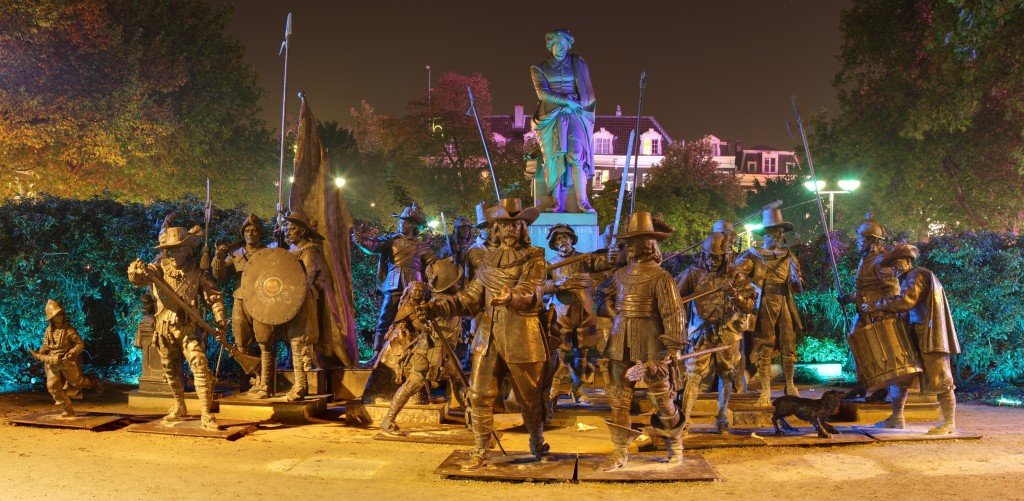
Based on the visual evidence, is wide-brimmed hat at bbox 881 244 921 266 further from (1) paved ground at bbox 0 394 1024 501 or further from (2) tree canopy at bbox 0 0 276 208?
(2) tree canopy at bbox 0 0 276 208

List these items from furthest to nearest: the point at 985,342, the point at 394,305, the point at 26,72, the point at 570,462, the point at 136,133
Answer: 1. the point at 136,133
2. the point at 26,72
3. the point at 985,342
4. the point at 394,305
5. the point at 570,462

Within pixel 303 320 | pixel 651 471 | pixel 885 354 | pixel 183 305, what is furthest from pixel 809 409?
pixel 183 305

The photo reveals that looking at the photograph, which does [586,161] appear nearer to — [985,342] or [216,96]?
[985,342]

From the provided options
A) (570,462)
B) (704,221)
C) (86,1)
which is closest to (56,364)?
(570,462)

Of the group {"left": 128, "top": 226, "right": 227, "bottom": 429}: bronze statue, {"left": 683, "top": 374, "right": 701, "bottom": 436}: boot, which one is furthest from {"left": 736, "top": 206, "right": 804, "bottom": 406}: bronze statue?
{"left": 128, "top": 226, "right": 227, "bottom": 429}: bronze statue

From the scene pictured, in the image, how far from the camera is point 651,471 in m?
6.42

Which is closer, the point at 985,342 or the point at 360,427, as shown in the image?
the point at 360,427

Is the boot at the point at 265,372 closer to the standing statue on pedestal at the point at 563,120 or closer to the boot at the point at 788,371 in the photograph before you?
the standing statue on pedestal at the point at 563,120

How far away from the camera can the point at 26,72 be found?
20188 mm

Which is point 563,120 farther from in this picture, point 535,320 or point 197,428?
point 197,428

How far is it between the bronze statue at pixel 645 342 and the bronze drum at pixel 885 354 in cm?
320

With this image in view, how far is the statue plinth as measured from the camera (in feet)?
38.7

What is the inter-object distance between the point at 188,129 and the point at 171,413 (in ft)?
68.5

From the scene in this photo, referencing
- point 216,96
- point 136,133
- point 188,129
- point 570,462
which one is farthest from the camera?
point 216,96
